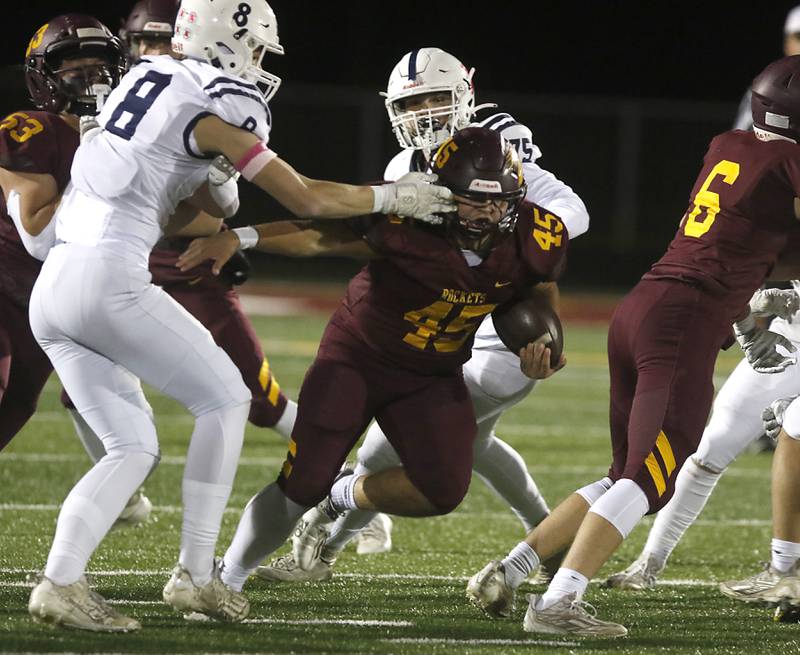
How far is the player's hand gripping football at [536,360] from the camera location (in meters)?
3.91

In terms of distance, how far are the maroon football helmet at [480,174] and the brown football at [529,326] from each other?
0.23m

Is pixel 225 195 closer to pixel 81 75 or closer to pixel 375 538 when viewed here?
pixel 81 75

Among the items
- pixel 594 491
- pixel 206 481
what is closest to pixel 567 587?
pixel 594 491

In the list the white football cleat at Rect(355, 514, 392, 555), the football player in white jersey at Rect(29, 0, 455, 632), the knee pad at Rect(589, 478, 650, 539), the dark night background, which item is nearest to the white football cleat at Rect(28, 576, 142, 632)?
the football player in white jersey at Rect(29, 0, 455, 632)

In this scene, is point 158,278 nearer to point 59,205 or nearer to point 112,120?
point 59,205

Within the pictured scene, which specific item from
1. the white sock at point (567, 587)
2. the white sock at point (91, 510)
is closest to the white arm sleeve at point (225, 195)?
the white sock at point (91, 510)

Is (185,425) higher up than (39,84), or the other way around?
(39,84)

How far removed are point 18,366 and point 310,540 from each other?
105 cm

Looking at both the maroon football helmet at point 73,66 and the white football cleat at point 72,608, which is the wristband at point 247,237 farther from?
the white football cleat at point 72,608

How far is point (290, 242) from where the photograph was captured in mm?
3803

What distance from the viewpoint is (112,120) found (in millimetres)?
3600

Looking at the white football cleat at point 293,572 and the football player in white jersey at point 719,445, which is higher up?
the football player in white jersey at point 719,445

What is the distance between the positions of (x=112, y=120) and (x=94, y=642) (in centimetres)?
127

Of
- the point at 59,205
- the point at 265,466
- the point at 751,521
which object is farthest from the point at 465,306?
the point at 265,466
